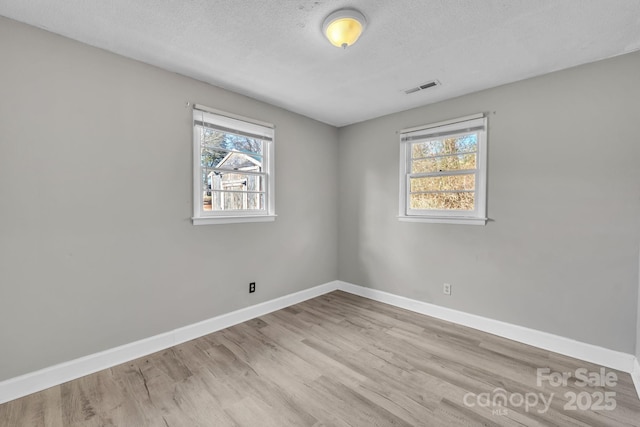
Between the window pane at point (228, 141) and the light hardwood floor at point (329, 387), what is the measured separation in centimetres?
195

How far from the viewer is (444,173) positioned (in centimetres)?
311

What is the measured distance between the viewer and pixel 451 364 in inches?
86.7

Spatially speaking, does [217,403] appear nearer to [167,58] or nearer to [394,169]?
[167,58]

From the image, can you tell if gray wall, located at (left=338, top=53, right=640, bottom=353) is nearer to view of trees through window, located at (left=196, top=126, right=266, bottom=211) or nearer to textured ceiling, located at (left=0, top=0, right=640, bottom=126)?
textured ceiling, located at (left=0, top=0, right=640, bottom=126)

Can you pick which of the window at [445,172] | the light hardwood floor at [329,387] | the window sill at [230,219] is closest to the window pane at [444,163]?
the window at [445,172]

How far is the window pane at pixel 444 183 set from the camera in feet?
9.72

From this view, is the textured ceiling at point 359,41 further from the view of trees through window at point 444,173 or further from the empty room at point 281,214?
the view of trees through window at point 444,173

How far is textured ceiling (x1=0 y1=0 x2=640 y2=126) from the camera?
5.40ft

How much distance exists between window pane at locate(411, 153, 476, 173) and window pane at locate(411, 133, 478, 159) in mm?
59

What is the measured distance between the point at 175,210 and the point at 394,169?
103 inches

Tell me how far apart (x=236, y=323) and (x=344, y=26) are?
9.51 feet

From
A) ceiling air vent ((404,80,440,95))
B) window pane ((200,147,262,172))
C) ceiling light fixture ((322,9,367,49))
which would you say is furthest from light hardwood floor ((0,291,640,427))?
ceiling air vent ((404,80,440,95))

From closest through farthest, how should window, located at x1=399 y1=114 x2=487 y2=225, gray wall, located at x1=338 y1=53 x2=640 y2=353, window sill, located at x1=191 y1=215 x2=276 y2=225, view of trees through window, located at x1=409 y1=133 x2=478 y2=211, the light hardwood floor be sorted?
the light hardwood floor → gray wall, located at x1=338 y1=53 x2=640 y2=353 → window sill, located at x1=191 y1=215 x2=276 y2=225 → window, located at x1=399 y1=114 x2=487 y2=225 → view of trees through window, located at x1=409 y1=133 x2=478 y2=211

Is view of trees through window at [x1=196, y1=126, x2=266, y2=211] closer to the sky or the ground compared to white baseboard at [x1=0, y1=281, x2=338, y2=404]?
closer to the sky
